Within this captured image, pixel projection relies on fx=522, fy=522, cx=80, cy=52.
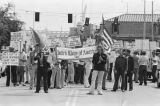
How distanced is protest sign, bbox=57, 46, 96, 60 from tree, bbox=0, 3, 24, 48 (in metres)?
52.1

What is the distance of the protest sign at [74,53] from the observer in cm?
2198

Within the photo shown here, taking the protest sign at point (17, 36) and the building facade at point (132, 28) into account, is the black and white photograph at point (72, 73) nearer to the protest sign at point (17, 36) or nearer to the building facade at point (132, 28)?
the protest sign at point (17, 36)

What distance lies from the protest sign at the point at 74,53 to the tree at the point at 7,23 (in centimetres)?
5207

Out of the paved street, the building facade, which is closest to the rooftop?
the building facade

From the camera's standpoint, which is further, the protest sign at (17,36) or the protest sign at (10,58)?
the protest sign at (17,36)

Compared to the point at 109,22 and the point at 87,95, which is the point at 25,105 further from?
the point at 109,22

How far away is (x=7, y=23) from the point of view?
266 ft

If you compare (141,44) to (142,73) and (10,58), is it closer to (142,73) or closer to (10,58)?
(142,73)

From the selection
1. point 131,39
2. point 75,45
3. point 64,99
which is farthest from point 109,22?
point 64,99

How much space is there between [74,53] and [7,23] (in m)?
59.9

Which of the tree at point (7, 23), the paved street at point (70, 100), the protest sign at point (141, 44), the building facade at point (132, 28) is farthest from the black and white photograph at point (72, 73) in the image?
the building facade at point (132, 28)

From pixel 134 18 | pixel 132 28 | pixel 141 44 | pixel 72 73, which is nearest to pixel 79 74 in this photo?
pixel 72 73

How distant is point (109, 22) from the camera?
112812mm

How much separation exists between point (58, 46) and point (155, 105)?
8387mm
